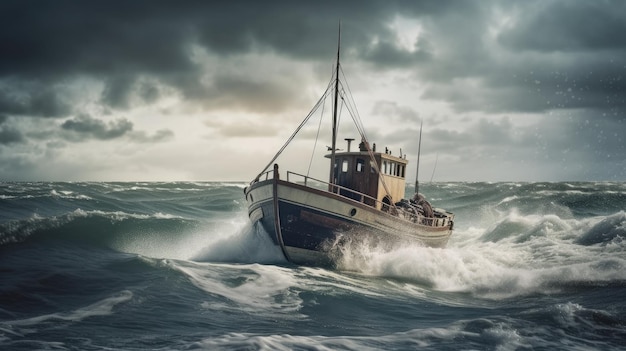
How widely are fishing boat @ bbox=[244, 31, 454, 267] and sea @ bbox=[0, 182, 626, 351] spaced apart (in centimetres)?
64

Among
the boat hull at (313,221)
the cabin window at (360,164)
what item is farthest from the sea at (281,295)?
the cabin window at (360,164)

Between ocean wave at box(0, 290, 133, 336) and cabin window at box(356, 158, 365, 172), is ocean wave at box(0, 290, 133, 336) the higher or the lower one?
the lower one

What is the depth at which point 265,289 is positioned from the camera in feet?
45.2

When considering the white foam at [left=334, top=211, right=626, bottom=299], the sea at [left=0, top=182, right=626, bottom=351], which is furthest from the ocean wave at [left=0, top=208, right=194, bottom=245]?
the white foam at [left=334, top=211, right=626, bottom=299]

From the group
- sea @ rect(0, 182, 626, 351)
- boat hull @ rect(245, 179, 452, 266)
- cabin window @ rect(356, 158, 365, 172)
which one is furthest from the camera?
cabin window @ rect(356, 158, 365, 172)

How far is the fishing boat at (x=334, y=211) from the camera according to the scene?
56.1 feet

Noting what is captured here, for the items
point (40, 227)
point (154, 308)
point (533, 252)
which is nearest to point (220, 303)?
point (154, 308)

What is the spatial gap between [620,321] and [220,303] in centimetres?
940

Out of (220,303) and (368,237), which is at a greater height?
(368,237)

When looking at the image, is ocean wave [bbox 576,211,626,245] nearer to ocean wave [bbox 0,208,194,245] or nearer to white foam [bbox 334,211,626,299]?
white foam [bbox 334,211,626,299]

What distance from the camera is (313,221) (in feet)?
56.4

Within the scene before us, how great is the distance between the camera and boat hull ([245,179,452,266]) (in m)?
17.1

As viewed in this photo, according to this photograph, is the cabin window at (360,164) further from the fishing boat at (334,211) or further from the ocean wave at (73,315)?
the ocean wave at (73,315)

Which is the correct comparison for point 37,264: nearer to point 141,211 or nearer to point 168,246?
point 168,246
